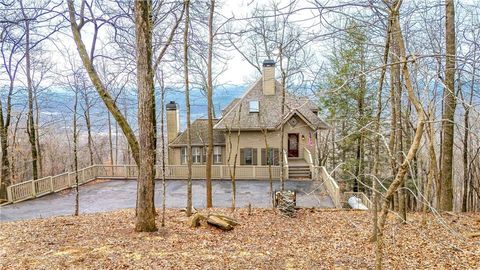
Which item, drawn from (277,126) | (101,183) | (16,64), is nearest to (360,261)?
(277,126)

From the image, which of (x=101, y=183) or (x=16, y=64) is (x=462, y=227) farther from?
(x=16, y=64)

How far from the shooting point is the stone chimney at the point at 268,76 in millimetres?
21281

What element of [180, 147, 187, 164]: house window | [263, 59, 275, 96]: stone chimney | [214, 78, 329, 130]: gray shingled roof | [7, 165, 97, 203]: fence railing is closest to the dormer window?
[214, 78, 329, 130]: gray shingled roof

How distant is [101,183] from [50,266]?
14.2 m

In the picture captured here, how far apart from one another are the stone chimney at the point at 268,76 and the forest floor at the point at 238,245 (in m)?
12.6

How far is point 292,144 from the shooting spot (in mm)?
21797

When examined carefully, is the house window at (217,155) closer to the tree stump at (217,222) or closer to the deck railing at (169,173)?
the deck railing at (169,173)

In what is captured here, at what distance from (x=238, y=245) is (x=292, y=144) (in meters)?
14.5

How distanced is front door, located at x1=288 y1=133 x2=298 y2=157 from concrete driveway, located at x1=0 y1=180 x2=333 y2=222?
3310 mm

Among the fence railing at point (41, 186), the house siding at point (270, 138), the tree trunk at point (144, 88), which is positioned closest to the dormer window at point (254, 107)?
the house siding at point (270, 138)

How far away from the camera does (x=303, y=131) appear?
2134 cm

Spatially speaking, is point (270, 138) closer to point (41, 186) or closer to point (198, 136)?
point (198, 136)

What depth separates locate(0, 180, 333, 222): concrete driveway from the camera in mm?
13852

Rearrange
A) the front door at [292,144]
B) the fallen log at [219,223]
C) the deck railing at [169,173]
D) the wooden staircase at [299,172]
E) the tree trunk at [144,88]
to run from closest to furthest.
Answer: the tree trunk at [144,88] < the fallen log at [219,223] < the deck railing at [169,173] < the wooden staircase at [299,172] < the front door at [292,144]
